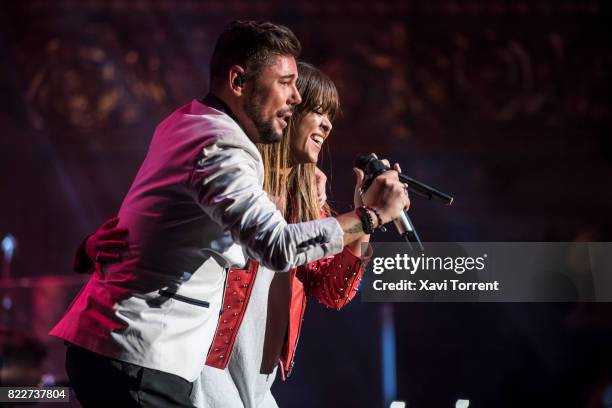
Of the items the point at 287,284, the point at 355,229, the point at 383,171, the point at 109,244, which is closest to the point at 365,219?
the point at 355,229

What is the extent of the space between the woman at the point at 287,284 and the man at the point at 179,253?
453mm

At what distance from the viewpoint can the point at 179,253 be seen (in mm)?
1402

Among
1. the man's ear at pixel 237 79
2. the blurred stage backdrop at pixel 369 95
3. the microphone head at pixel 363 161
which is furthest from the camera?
the blurred stage backdrop at pixel 369 95

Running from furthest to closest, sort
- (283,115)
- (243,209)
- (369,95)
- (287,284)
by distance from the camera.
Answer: (369,95) → (287,284) → (283,115) → (243,209)

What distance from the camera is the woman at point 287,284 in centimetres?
196

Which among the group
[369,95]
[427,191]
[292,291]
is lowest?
[292,291]

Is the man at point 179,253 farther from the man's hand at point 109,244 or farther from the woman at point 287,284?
the woman at point 287,284

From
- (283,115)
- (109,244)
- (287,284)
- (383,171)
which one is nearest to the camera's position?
(109,244)

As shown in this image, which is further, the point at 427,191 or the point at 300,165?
the point at 300,165

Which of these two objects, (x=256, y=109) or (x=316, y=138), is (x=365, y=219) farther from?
(x=316, y=138)

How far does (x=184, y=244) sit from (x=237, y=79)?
38cm

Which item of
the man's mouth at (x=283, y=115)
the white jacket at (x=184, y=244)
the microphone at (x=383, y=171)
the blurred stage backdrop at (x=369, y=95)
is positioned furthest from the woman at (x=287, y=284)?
the blurred stage backdrop at (x=369, y=95)

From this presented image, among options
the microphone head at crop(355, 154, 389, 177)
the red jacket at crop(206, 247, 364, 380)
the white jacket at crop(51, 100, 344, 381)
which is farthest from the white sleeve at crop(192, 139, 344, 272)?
the red jacket at crop(206, 247, 364, 380)

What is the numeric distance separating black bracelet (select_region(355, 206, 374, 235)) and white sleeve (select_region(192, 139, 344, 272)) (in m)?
0.15
